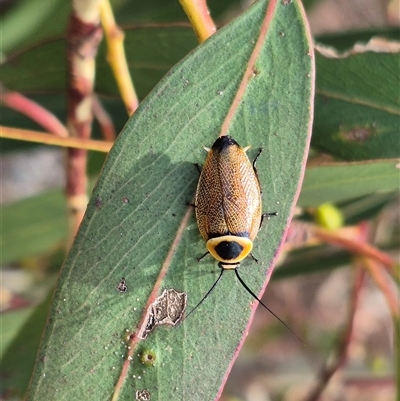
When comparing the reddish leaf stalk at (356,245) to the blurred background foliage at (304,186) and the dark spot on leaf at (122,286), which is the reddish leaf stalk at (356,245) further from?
the dark spot on leaf at (122,286)

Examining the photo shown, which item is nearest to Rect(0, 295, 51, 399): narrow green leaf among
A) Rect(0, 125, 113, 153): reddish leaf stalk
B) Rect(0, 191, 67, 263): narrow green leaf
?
Rect(0, 191, 67, 263): narrow green leaf

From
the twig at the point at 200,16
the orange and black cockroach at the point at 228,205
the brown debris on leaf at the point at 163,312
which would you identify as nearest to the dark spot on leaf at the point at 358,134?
the orange and black cockroach at the point at 228,205

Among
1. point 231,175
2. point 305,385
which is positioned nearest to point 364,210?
point 231,175

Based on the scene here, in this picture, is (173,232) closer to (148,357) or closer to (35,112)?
(148,357)

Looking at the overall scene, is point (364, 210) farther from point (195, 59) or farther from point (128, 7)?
point (128, 7)

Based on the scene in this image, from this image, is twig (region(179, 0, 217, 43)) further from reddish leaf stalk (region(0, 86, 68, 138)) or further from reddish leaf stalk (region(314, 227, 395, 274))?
reddish leaf stalk (region(314, 227, 395, 274))

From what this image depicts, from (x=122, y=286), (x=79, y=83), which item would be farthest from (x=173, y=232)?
(x=79, y=83)
